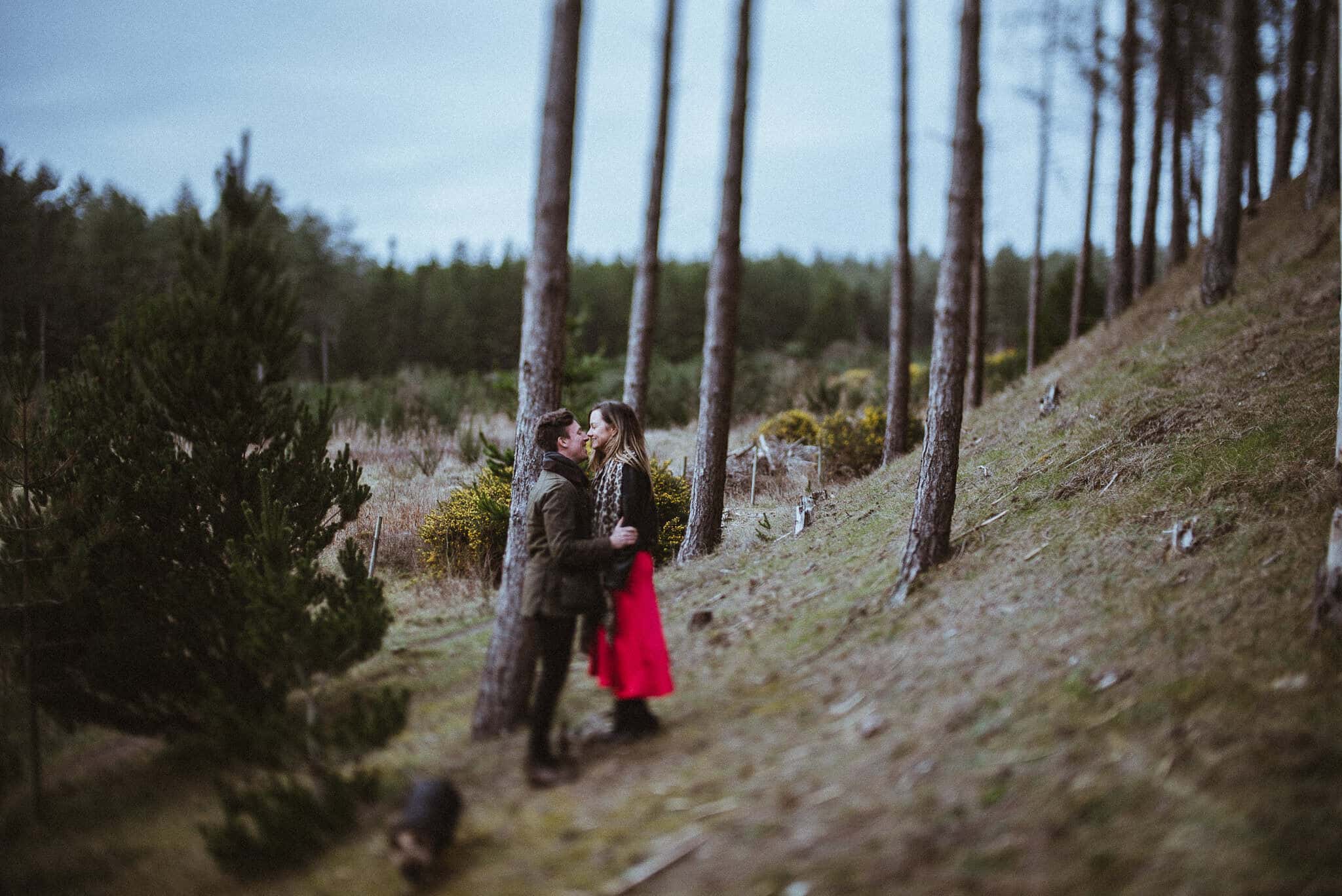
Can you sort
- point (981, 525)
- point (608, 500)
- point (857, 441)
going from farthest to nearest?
point (857, 441) < point (981, 525) < point (608, 500)

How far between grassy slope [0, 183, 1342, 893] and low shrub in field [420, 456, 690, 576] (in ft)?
3.89

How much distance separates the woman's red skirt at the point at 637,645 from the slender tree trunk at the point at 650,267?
16.9 ft

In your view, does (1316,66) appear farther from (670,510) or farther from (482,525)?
(482,525)

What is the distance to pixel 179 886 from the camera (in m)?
3.84

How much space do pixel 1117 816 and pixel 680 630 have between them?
350cm

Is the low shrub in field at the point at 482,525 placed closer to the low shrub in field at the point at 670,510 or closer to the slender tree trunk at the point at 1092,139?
the low shrub in field at the point at 670,510

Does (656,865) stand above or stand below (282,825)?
above

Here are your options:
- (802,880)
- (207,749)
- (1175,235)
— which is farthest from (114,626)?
(1175,235)

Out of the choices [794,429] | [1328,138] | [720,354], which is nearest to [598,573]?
[720,354]

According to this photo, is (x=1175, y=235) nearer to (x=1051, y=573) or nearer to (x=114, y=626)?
(x=1051, y=573)

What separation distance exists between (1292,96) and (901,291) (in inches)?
451

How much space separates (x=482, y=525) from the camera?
8.61m

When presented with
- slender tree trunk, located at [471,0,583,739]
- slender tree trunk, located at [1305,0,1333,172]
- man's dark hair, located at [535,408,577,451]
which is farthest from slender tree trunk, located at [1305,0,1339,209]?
man's dark hair, located at [535,408,577,451]

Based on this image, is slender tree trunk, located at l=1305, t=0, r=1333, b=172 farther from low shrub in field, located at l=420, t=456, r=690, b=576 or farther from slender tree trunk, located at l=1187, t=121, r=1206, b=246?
low shrub in field, located at l=420, t=456, r=690, b=576
